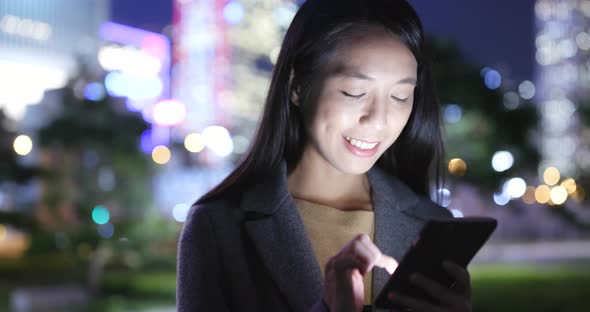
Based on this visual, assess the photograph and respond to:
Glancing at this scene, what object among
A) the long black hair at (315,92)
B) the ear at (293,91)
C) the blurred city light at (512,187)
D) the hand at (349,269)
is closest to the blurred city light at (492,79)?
the blurred city light at (512,187)

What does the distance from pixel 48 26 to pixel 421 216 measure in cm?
5227

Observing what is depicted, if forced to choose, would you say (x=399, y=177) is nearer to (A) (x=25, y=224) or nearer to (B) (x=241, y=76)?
(A) (x=25, y=224)

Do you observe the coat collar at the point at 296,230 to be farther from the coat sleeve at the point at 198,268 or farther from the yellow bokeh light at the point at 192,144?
the yellow bokeh light at the point at 192,144

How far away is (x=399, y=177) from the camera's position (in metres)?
2.19

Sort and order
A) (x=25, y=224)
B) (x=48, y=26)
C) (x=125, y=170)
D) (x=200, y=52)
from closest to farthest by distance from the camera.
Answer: (x=25, y=224)
(x=125, y=170)
(x=48, y=26)
(x=200, y=52)

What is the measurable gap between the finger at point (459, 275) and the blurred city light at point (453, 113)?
19068 millimetres

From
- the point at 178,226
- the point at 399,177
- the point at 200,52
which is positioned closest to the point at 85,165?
the point at 178,226

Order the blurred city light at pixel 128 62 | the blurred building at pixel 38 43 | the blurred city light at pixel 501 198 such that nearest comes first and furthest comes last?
1. the blurred city light at pixel 501 198
2. the blurred city light at pixel 128 62
3. the blurred building at pixel 38 43

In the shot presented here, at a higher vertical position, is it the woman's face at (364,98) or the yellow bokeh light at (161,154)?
the woman's face at (364,98)

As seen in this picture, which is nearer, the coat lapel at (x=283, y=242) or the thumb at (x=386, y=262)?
the thumb at (x=386, y=262)

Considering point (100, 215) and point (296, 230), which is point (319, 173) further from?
point (100, 215)

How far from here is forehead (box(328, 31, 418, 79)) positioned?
5.69 feet

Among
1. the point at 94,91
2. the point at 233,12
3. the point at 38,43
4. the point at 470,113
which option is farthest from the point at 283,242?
the point at 233,12

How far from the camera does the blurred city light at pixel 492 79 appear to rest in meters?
21.3
